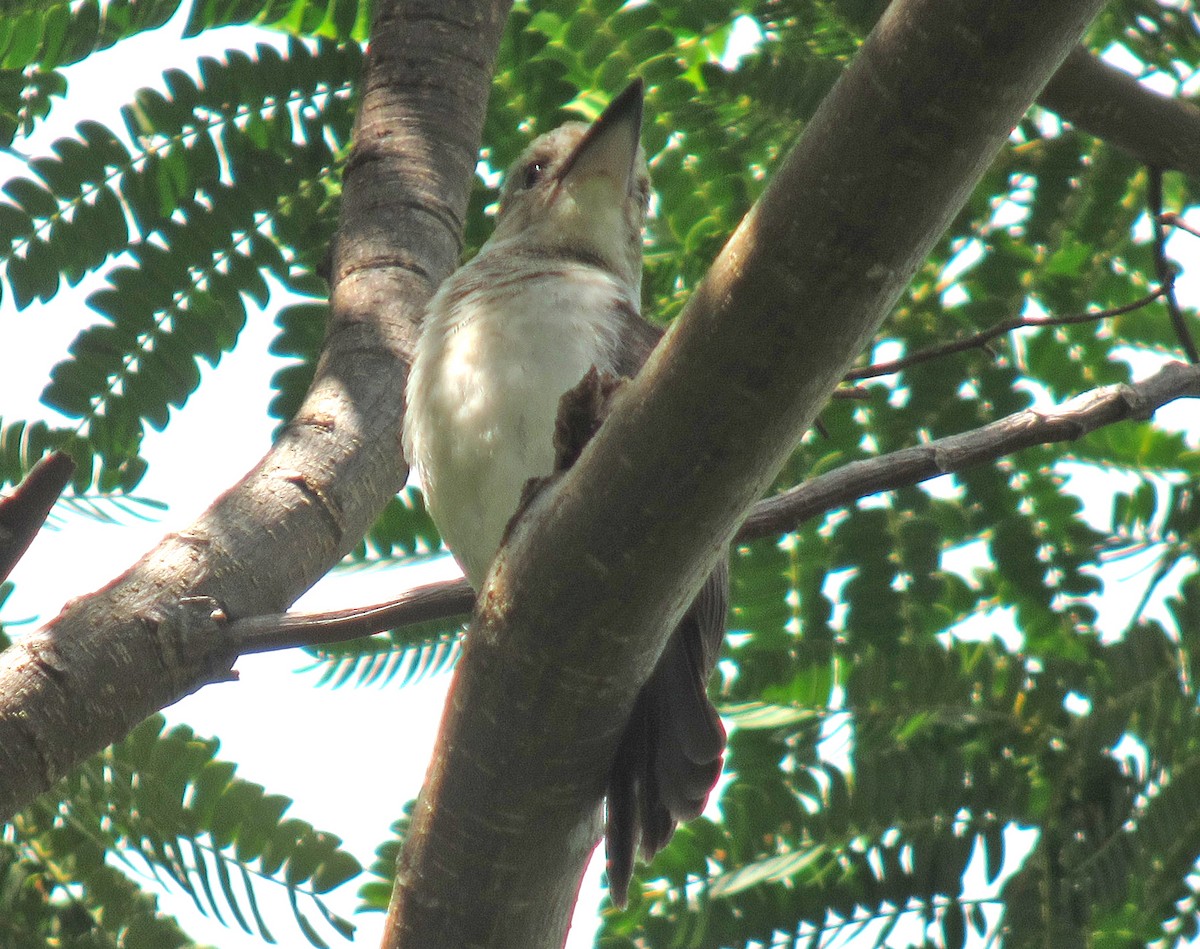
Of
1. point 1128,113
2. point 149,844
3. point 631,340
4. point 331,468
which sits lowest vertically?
point 149,844

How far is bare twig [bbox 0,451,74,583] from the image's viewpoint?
7.43 feet

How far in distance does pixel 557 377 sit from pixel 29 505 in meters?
1.23

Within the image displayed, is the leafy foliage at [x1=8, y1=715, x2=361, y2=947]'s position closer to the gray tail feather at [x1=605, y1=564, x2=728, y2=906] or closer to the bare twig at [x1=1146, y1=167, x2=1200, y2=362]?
the gray tail feather at [x1=605, y1=564, x2=728, y2=906]

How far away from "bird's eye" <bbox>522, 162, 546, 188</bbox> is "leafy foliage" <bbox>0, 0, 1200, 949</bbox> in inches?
5.4

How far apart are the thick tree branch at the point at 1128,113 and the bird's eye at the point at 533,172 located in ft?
4.82

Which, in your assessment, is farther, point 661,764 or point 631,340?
point 631,340

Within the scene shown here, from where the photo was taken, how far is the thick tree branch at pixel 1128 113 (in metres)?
3.21

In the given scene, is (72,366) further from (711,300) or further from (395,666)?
(711,300)

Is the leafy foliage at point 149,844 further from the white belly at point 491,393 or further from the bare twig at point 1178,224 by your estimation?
the bare twig at point 1178,224

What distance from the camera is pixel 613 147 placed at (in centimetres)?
368

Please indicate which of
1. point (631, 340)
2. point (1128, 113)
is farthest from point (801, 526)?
point (1128, 113)

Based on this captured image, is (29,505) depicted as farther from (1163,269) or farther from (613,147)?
(1163,269)

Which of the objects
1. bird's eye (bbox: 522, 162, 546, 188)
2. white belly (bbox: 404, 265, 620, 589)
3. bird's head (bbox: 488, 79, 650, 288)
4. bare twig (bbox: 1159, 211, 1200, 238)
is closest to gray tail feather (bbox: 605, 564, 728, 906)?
white belly (bbox: 404, 265, 620, 589)

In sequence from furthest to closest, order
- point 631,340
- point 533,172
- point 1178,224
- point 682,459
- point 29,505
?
point 533,172, point 631,340, point 1178,224, point 29,505, point 682,459
